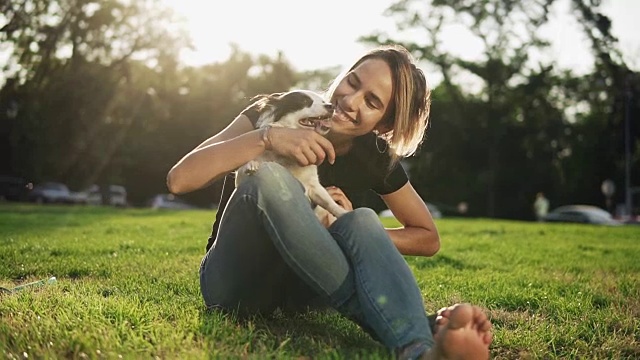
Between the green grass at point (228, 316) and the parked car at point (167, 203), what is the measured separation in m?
30.4

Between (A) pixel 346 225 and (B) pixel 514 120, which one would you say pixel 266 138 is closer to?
(A) pixel 346 225

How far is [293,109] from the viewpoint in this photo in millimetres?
3521

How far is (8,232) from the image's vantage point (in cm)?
849

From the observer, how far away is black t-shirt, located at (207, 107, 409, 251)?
326cm

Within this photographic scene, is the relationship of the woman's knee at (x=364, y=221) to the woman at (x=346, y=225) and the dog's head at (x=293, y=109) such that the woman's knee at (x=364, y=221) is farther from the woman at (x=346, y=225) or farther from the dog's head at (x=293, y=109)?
the dog's head at (x=293, y=109)

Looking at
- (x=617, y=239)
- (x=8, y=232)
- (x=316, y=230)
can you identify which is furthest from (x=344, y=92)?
(x=617, y=239)

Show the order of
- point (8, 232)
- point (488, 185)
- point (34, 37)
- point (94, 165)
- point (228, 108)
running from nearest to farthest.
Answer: point (8, 232), point (34, 37), point (94, 165), point (488, 185), point (228, 108)

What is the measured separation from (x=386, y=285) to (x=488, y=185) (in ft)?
100

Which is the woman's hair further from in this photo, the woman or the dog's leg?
the dog's leg

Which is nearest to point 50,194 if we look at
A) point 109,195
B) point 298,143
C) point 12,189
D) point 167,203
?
point 12,189

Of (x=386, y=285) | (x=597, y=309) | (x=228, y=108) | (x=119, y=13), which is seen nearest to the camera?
(x=386, y=285)

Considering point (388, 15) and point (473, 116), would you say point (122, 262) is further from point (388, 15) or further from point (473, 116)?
point (473, 116)

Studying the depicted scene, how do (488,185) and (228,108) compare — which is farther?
(228,108)

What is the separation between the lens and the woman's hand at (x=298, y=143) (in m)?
2.77
